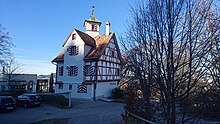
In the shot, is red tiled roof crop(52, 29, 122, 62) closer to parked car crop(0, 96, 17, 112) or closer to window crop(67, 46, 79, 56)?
window crop(67, 46, 79, 56)

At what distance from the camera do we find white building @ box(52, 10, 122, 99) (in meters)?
26.5

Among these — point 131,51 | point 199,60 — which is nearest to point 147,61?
point 131,51

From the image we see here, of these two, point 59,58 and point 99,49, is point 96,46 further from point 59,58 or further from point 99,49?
point 59,58

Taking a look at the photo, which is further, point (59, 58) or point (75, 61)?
point (59, 58)

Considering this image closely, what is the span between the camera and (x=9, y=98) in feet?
58.6

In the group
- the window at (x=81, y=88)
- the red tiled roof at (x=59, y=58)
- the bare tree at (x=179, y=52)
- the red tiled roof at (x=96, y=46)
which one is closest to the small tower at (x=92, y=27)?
the red tiled roof at (x=96, y=46)

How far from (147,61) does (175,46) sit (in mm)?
1336

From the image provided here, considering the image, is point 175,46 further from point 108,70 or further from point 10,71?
point 10,71

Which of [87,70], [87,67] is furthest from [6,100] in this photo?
[87,67]

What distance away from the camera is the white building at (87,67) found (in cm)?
2653

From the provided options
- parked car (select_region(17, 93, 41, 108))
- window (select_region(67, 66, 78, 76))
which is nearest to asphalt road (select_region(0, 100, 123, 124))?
parked car (select_region(17, 93, 41, 108))

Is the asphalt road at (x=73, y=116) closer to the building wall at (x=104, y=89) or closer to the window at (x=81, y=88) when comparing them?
the building wall at (x=104, y=89)

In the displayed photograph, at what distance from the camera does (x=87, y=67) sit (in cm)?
2770

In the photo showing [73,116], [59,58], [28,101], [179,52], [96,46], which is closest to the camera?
[179,52]
